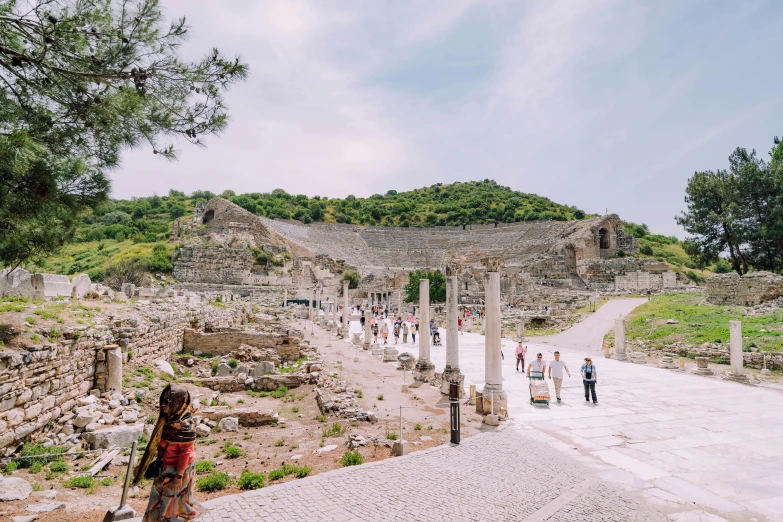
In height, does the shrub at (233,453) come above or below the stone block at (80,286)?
below

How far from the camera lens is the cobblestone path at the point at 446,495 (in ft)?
14.8

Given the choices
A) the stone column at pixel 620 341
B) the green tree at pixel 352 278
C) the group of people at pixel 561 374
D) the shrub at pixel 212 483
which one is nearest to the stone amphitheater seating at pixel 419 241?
the green tree at pixel 352 278

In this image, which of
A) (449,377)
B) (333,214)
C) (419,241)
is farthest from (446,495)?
(333,214)

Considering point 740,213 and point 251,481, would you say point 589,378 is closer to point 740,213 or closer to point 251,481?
point 251,481

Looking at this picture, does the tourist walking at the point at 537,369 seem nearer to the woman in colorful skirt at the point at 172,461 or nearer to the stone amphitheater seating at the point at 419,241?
the woman in colorful skirt at the point at 172,461

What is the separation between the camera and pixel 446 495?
16.4ft

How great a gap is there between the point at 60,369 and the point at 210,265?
38838 millimetres

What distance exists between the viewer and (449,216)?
9531 cm

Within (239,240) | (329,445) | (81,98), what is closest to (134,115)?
(81,98)

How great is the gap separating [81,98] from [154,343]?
7969 mm

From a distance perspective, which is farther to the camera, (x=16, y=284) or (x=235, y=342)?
(x=235, y=342)

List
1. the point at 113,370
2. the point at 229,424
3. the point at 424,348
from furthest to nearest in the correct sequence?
the point at 424,348 < the point at 113,370 < the point at 229,424

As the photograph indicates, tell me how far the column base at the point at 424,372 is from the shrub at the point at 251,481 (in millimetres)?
7857

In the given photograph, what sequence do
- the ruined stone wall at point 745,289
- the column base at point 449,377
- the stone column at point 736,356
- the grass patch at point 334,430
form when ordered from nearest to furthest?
the grass patch at point 334,430, the column base at point 449,377, the stone column at point 736,356, the ruined stone wall at point 745,289
